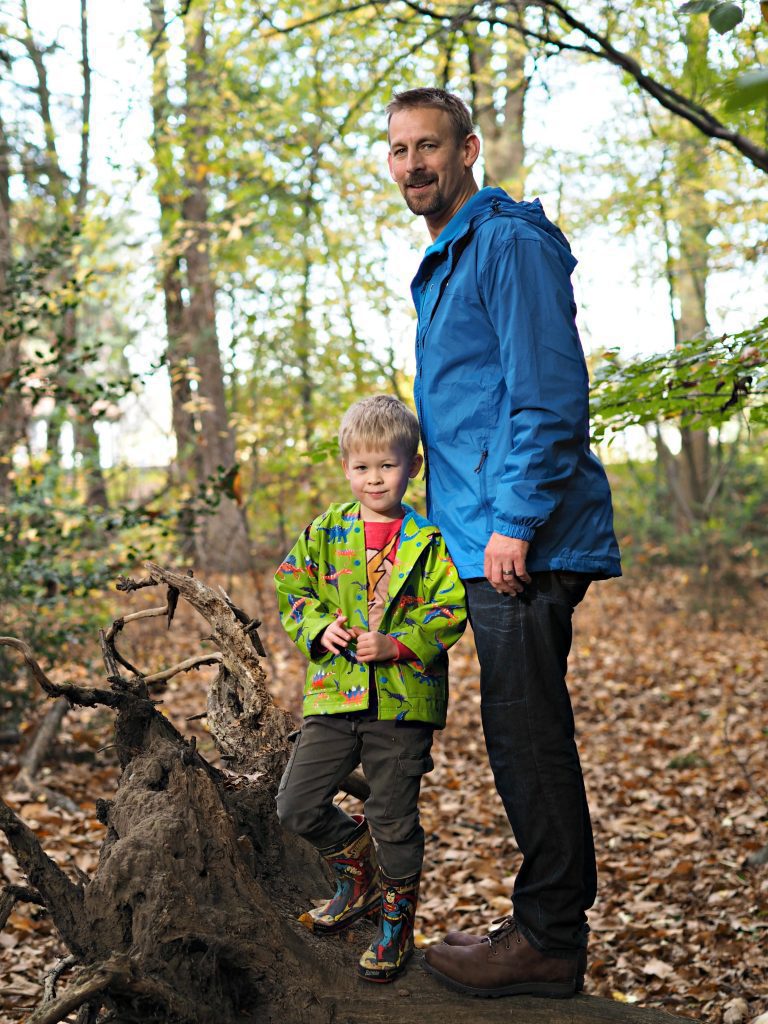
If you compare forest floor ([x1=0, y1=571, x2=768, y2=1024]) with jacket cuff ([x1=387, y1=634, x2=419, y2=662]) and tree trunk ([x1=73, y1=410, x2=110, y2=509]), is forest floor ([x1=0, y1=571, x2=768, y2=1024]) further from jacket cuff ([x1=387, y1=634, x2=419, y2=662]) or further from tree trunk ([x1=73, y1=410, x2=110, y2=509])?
tree trunk ([x1=73, y1=410, x2=110, y2=509])

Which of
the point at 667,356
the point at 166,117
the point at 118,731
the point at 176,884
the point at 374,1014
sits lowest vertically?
the point at 374,1014

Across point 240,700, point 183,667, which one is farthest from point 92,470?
point 183,667

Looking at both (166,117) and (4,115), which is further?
(4,115)

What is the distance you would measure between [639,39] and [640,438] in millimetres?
9484

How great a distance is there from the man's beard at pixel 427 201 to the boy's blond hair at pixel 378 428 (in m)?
0.57

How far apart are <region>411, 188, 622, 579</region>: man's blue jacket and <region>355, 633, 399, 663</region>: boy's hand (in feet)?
0.94

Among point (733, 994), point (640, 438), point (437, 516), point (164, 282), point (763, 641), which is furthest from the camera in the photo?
point (640, 438)

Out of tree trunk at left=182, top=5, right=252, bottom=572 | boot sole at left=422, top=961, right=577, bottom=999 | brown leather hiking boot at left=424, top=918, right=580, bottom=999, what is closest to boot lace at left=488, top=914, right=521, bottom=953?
brown leather hiking boot at left=424, top=918, right=580, bottom=999

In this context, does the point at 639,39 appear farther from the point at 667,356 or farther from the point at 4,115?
the point at 4,115

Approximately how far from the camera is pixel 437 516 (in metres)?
2.73

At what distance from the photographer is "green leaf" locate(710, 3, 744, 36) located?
175 centimetres

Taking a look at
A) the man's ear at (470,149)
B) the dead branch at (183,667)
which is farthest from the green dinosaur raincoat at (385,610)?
the man's ear at (470,149)

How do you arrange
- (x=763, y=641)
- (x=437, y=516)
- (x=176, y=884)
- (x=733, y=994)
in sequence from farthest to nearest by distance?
(x=763, y=641)
(x=733, y=994)
(x=437, y=516)
(x=176, y=884)

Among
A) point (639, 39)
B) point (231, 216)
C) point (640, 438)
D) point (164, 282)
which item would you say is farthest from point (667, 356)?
point (640, 438)
